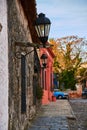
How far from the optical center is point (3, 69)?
21.7 ft

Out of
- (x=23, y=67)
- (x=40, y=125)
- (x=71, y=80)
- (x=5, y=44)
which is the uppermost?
(x=5, y=44)

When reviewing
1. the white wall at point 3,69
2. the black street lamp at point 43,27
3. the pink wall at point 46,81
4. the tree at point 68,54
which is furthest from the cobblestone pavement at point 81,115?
the tree at point 68,54

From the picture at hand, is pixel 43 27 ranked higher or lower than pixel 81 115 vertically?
higher

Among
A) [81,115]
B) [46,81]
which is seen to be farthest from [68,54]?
[81,115]

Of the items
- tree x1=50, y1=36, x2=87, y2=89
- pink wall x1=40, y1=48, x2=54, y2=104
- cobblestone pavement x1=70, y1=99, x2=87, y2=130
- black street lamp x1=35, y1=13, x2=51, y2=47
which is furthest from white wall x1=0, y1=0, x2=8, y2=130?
tree x1=50, y1=36, x2=87, y2=89

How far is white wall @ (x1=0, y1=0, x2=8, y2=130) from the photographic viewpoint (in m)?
6.46

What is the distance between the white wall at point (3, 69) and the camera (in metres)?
6.46

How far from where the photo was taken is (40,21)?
8.01 metres

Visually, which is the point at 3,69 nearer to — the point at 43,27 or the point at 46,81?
the point at 43,27

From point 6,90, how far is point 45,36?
5.40ft

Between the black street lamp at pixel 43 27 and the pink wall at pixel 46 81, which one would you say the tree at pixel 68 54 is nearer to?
the pink wall at pixel 46 81

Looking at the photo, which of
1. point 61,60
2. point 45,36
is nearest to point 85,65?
point 61,60

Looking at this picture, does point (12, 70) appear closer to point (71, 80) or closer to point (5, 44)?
point (5, 44)

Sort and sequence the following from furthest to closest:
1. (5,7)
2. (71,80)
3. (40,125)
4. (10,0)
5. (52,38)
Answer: (52,38) → (71,80) → (40,125) → (10,0) → (5,7)
